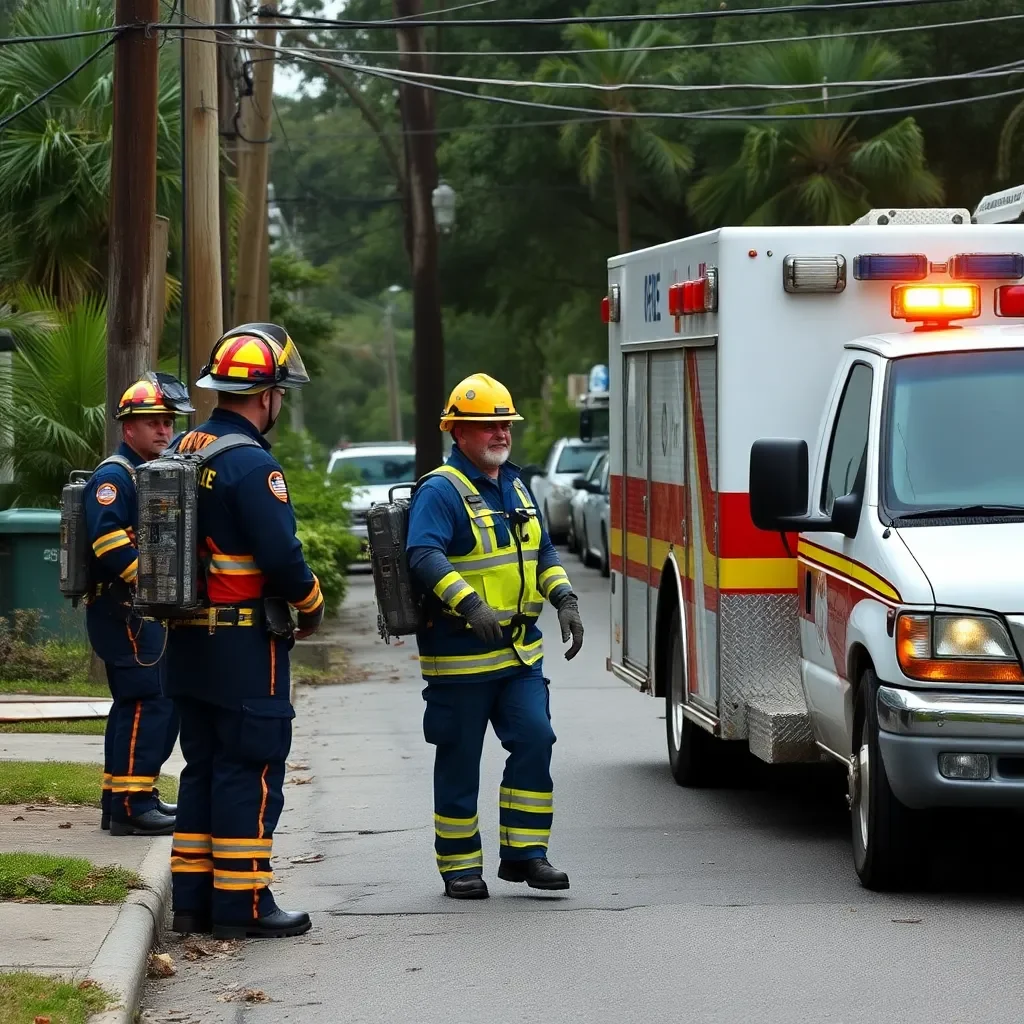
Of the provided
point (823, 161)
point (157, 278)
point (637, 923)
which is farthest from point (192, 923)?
point (823, 161)

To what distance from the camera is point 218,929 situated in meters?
7.30

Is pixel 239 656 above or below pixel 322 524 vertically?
above

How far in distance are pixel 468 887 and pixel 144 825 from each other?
1752 mm

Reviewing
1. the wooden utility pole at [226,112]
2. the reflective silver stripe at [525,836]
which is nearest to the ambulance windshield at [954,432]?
the reflective silver stripe at [525,836]

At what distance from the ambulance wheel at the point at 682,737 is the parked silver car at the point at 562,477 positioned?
859 inches

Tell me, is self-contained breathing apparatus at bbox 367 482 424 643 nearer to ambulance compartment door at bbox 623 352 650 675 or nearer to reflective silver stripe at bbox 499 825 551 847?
reflective silver stripe at bbox 499 825 551 847

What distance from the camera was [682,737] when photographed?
10742mm

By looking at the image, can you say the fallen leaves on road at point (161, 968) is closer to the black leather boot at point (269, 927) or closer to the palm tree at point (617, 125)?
the black leather boot at point (269, 927)

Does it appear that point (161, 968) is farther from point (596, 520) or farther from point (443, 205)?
point (596, 520)

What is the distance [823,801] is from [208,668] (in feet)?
14.0

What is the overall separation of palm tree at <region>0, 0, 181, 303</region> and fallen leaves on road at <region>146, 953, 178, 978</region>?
42.6ft

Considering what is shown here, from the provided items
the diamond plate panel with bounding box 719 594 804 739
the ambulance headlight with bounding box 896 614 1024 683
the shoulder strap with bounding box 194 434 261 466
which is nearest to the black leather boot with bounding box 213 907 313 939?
the shoulder strap with bounding box 194 434 261 466

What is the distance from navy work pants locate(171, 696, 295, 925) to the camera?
23.5 feet

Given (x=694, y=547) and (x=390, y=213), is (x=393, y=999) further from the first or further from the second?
(x=390, y=213)
